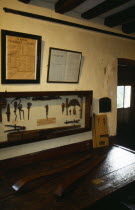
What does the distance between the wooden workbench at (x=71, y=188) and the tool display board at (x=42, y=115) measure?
15.1 inches

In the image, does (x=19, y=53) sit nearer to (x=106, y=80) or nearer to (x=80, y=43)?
(x=80, y=43)

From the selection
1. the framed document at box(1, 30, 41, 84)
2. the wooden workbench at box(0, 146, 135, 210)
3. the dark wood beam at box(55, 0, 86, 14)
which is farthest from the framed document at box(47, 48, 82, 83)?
the wooden workbench at box(0, 146, 135, 210)

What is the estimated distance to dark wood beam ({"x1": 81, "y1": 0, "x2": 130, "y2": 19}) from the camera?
2.24 meters

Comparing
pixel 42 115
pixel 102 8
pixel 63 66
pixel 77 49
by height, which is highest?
pixel 102 8

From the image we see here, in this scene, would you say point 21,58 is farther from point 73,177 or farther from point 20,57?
point 73,177

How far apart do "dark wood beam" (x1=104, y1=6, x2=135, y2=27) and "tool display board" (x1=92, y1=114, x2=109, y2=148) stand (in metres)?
1.49

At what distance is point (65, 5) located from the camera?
2275mm

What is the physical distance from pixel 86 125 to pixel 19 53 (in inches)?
58.2

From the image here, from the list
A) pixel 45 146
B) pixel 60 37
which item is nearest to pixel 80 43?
pixel 60 37

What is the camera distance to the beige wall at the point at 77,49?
2262mm

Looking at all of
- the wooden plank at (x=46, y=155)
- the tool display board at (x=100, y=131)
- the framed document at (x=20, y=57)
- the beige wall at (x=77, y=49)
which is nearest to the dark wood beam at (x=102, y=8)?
the beige wall at (x=77, y=49)

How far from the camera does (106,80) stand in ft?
10.7

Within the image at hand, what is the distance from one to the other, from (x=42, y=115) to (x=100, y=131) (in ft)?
3.65

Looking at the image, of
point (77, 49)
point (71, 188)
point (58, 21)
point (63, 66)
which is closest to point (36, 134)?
point (71, 188)
